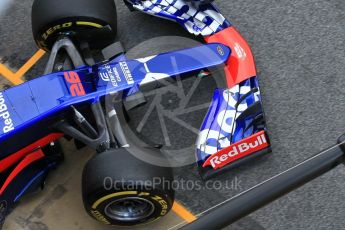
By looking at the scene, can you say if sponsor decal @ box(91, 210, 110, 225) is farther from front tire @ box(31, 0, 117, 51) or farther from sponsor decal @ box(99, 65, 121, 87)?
front tire @ box(31, 0, 117, 51)

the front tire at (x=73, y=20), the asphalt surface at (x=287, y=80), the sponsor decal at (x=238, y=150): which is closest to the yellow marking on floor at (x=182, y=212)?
the asphalt surface at (x=287, y=80)

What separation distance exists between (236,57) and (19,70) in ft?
4.43

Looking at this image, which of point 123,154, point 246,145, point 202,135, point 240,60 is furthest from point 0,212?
point 240,60

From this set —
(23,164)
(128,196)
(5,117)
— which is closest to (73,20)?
(5,117)

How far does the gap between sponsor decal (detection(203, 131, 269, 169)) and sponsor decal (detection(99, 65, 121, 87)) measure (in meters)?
0.62

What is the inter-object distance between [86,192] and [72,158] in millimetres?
584

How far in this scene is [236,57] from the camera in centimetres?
312

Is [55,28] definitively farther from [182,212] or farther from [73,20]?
[182,212]

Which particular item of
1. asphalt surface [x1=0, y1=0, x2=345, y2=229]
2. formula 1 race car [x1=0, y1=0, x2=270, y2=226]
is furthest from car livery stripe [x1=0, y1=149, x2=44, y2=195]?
asphalt surface [x1=0, y1=0, x2=345, y2=229]

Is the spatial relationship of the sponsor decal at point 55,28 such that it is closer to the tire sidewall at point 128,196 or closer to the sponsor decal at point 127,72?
the sponsor decal at point 127,72

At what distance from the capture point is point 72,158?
10.3 feet

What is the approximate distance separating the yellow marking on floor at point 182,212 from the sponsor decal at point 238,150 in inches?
11.3

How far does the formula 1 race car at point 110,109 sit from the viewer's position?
8.63 feet

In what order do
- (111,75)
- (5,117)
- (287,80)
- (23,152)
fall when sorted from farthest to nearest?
(287,80) < (111,75) < (23,152) < (5,117)
